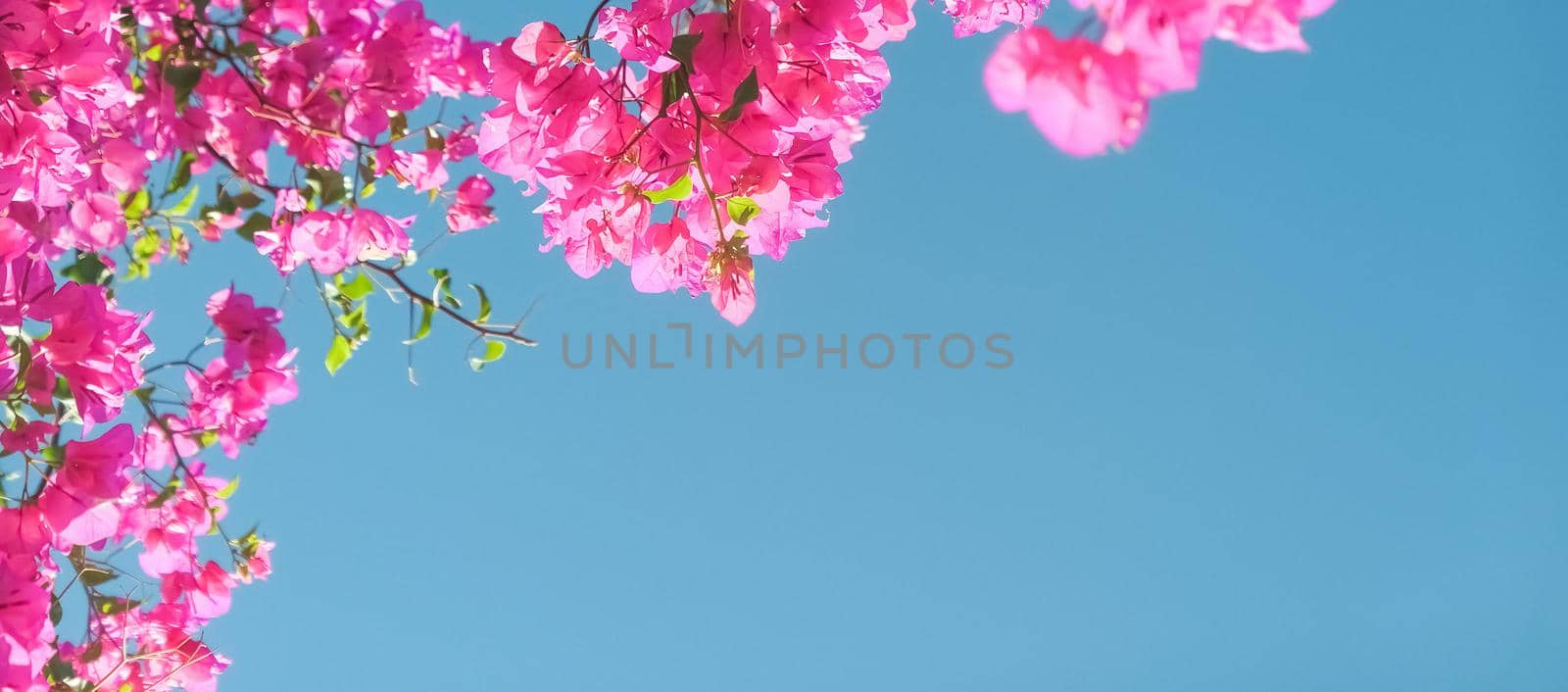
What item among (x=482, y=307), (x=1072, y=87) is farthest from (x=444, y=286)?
(x=1072, y=87)

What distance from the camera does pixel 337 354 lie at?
113 centimetres

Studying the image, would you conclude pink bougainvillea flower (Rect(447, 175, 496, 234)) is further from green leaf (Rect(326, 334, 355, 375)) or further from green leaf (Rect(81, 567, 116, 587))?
green leaf (Rect(81, 567, 116, 587))

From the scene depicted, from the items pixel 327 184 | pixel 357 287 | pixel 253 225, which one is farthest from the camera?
pixel 357 287

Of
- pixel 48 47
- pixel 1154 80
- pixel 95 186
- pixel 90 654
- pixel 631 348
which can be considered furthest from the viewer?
pixel 631 348

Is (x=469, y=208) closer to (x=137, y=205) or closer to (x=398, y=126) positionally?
(x=398, y=126)

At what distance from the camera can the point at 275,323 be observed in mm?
1132

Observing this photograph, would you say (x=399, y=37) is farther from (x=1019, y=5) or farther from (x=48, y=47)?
(x=1019, y=5)

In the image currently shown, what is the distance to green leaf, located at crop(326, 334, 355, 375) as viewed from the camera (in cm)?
112

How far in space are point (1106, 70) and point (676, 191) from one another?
1.29ft

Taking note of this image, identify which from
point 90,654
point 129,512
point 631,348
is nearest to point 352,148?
point 129,512

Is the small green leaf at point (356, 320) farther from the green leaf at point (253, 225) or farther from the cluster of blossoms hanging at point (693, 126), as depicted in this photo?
the cluster of blossoms hanging at point (693, 126)

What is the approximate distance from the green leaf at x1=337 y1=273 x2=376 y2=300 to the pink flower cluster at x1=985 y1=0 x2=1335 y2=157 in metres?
0.89

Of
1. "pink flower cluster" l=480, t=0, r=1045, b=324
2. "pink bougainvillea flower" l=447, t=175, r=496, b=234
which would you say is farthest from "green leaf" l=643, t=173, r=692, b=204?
"pink bougainvillea flower" l=447, t=175, r=496, b=234

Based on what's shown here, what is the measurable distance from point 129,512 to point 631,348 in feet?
4.40
